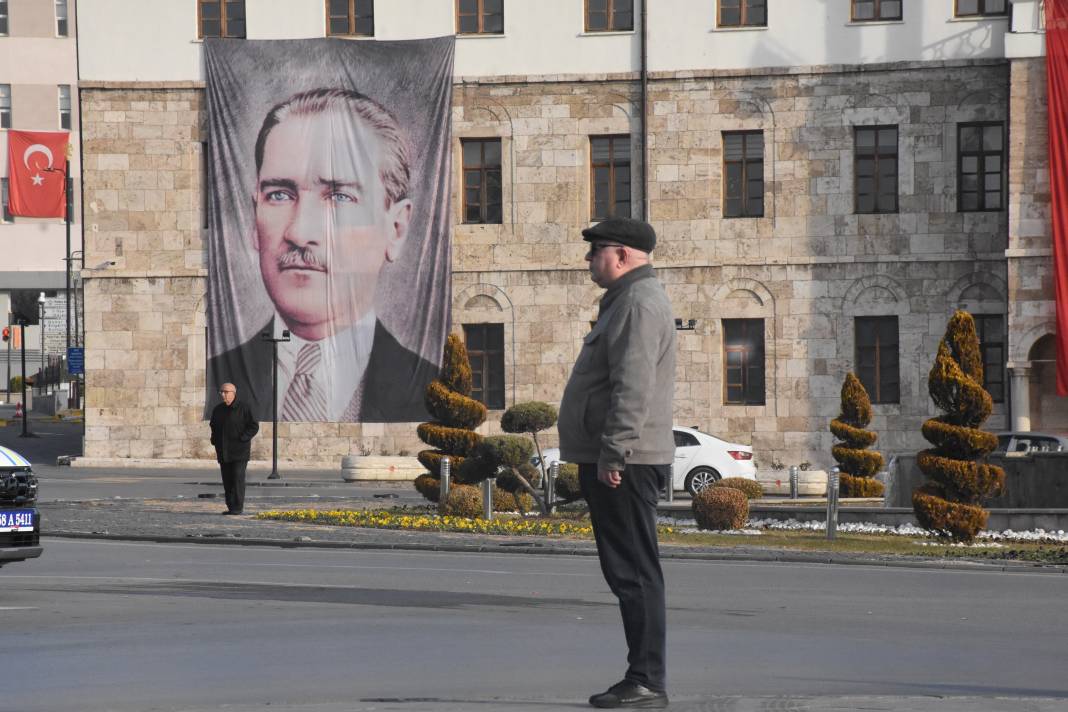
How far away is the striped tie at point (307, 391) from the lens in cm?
4175

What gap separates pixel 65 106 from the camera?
300 feet

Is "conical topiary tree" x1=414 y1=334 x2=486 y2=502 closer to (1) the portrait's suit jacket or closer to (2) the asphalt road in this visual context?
(2) the asphalt road

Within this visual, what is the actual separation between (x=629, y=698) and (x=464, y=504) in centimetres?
1814

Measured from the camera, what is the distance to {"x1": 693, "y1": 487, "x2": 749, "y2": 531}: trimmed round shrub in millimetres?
24203

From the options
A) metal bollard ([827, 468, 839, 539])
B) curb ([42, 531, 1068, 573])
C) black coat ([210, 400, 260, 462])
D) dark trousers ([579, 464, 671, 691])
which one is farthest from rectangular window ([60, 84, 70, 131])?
dark trousers ([579, 464, 671, 691])

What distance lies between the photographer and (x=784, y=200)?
40.9m


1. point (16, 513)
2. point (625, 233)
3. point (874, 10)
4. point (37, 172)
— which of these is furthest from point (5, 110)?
point (625, 233)

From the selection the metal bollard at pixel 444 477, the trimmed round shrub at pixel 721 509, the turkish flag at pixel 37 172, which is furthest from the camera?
the turkish flag at pixel 37 172

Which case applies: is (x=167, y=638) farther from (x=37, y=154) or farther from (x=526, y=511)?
(x=37, y=154)

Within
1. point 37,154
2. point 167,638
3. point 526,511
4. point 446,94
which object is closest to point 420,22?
point 446,94

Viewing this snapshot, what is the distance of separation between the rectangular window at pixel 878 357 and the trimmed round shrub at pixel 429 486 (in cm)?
1511

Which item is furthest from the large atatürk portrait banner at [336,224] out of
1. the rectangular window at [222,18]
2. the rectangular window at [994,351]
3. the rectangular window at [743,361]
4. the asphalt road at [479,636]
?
the asphalt road at [479,636]

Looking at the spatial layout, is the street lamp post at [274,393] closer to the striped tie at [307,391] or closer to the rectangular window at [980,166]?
the striped tie at [307,391]

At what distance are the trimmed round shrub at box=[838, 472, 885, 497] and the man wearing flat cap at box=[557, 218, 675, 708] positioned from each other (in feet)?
75.2
